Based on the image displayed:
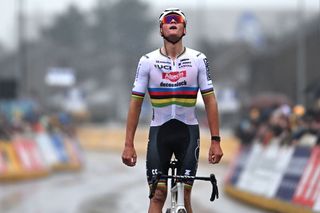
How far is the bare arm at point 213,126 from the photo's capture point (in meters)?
8.87

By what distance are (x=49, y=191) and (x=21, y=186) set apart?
207 cm

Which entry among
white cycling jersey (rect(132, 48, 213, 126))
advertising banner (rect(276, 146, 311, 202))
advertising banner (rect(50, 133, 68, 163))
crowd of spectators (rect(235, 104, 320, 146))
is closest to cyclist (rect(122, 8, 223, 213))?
white cycling jersey (rect(132, 48, 213, 126))

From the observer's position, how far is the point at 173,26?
895 centimetres

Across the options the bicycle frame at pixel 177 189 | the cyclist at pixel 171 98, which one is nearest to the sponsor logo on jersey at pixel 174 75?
the cyclist at pixel 171 98

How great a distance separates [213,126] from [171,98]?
0.45 meters

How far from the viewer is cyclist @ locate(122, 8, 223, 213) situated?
897 centimetres

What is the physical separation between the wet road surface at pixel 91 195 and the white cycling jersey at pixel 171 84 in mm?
7837

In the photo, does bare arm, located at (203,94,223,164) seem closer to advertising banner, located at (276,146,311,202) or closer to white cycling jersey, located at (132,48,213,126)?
white cycling jersey, located at (132,48,213,126)

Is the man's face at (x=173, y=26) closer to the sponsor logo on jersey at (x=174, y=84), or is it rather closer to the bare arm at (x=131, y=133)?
the sponsor logo on jersey at (x=174, y=84)

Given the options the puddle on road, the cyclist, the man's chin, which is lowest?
the puddle on road


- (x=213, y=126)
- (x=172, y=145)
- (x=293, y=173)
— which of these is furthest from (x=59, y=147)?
(x=213, y=126)

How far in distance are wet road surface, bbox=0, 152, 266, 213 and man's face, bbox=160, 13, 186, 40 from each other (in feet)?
26.4

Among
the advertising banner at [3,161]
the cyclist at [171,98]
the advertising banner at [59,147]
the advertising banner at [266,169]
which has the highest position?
the cyclist at [171,98]

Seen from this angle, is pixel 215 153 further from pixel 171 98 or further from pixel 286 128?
pixel 286 128
